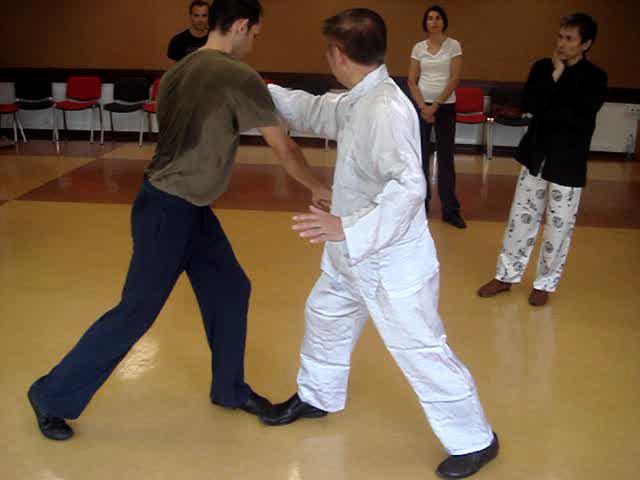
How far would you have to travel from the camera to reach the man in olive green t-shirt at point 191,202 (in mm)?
2078

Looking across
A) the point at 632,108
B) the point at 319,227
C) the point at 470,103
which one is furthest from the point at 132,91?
the point at 319,227

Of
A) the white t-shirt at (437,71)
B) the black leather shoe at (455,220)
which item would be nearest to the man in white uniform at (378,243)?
the black leather shoe at (455,220)

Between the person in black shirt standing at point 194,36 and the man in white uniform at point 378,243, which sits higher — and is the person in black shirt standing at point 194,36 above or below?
above

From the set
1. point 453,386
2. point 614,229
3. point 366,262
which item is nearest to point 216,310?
point 366,262

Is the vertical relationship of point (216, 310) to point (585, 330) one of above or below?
above

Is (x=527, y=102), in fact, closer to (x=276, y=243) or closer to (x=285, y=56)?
→ (x=276, y=243)

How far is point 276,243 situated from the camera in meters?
4.73

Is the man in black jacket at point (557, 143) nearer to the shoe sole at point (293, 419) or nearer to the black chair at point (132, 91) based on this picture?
the shoe sole at point (293, 419)

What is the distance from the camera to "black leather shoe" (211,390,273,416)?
2.55 m

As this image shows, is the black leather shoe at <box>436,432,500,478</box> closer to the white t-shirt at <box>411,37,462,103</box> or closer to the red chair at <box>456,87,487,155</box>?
the white t-shirt at <box>411,37,462,103</box>

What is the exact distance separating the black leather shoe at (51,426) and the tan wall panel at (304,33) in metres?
7.33

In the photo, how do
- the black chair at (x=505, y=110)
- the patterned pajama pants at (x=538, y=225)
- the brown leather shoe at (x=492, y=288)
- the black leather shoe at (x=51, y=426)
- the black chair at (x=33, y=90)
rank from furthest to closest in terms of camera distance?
1. the black chair at (x=33, y=90)
2. the black chair at (x=505, y=110)
3. the brown leather shoe at (x=492, y=288)
4. the patterned pajama pants at (x=538, y=225)
5. the black leather shoe at (x=51, y=426)

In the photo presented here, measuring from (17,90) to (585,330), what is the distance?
828 cm

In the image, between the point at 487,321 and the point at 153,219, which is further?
the point at 487,321
